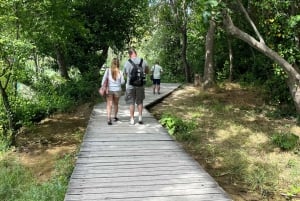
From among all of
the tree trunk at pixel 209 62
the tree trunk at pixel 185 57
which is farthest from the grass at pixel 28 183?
the tree trunk at pixel 185 57

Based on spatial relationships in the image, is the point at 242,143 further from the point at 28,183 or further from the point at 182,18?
the point at 182,18

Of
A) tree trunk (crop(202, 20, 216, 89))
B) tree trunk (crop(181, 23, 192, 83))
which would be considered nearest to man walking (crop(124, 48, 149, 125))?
tree trunk (crop(202, 20, 216, 89))

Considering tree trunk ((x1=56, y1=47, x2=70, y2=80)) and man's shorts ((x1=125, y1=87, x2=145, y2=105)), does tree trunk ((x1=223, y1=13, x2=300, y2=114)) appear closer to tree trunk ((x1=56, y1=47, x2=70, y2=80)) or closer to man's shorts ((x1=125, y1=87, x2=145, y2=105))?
man's shorts ((x1=125, y1=87, x2=145, y2=105))

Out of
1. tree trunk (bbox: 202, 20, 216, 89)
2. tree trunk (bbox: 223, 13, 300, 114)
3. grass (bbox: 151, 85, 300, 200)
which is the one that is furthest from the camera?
tree trunk (bbox: 202, 20, 216, 89)

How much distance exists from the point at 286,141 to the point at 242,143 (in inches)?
42.0

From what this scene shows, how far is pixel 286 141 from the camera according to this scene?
9.31 meters

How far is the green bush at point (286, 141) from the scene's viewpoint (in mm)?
9164

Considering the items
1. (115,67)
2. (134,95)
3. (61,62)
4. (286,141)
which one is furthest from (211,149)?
(61,62)

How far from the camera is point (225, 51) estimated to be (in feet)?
68.2

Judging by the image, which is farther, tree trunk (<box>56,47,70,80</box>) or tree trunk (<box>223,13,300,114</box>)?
tree trunk (<box>56,47,70,80</box>)

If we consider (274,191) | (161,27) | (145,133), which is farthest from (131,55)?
(161,27)

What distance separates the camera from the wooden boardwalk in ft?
16.1

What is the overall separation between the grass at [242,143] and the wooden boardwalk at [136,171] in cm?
118

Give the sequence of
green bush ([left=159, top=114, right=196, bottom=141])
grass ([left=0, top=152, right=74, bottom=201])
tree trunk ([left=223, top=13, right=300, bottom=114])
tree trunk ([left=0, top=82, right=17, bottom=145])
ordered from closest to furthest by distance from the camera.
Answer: grass ([left=0, top=152, right=74, bottom=201]) → tree trunk ([left=223, top=13, right=300, bottom=114]) → green bush ([left=159, top=114, right=196, bottom=141]) → tree trunk ([left=0, top=82, right=17, bottom=145])
